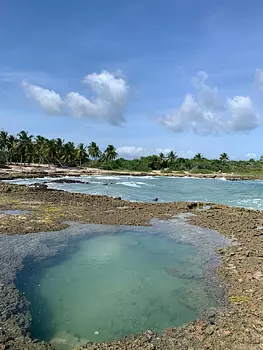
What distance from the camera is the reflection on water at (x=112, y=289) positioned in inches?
340

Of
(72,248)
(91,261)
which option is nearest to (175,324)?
(91,261)

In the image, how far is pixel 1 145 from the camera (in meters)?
89.8

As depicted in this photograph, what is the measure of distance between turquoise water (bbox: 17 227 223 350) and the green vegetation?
258 ft

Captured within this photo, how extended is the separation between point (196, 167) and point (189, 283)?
348ft

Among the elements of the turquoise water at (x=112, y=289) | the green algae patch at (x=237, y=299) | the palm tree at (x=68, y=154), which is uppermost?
the palm tree at (x=68, y=154)

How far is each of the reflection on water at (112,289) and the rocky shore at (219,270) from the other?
0.57 meters

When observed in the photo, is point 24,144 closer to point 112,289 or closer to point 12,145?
point 12,145

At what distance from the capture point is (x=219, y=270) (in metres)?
12.4

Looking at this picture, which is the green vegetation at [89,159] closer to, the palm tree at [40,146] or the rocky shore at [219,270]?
the palm tree at [40,146]

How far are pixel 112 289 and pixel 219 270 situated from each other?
4418mm

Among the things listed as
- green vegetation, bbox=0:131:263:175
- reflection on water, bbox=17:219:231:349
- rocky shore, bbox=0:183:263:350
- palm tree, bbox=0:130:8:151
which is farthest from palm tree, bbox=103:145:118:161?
reflection on water, bbox=17:219:231:349

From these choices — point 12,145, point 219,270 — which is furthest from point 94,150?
point 219,270

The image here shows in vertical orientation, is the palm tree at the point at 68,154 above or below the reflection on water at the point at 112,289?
above

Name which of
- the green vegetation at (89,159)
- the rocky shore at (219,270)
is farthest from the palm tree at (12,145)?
the rocky shore at (219,270)
